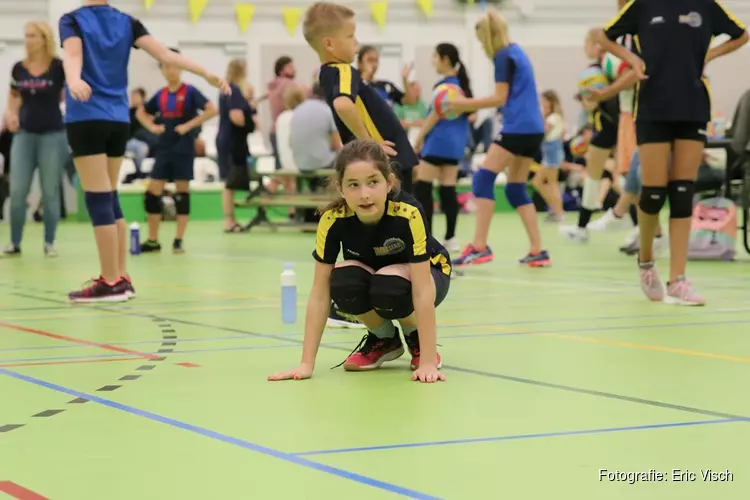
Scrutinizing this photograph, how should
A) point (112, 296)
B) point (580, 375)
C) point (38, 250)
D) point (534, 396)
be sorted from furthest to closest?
point (38, 250) → point (112, 296) → point (580, 375) → point (534, 396)

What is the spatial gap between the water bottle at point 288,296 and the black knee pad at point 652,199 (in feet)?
6.34

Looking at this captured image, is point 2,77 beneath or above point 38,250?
above

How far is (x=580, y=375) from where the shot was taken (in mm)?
4258

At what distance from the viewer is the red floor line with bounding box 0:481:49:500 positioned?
2629 mm

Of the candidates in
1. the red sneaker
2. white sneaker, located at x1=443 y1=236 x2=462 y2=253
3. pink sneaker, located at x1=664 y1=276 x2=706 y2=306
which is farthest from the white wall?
the red sneaker

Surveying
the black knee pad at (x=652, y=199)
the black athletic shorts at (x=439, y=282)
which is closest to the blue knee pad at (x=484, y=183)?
the black knee pad at (x=652, y=199)

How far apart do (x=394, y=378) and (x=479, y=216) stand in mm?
5139

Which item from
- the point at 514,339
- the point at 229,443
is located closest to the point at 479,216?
the point at 514,339

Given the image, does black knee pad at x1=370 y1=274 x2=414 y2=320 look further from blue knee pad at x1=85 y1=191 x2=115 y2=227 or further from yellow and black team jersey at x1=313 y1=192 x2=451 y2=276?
blue knee pad at x1=85 y1=191 x2=115 y2=227

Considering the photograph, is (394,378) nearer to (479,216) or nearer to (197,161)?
(479,216)

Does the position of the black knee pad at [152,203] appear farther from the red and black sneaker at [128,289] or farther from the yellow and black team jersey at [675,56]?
the yellow and black team jersey at [675,56]

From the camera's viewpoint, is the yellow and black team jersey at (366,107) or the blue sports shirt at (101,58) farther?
the blue sports shirt at (101,58)

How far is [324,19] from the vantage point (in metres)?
5.84

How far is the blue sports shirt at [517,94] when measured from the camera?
9.05 meters
